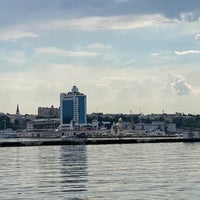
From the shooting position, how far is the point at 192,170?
5188 centimetres

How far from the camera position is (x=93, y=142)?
16588cm

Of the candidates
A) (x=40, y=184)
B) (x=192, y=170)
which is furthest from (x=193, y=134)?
(x=40, y=184)

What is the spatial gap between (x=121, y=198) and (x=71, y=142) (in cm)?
13335

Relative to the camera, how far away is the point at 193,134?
198 metres

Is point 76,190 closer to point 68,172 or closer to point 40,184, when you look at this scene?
point 40,184

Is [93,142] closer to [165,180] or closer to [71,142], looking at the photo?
[71,142]

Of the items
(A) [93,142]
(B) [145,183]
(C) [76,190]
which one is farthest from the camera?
(A) [93,142]

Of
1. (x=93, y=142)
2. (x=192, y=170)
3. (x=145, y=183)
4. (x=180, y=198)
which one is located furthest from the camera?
(x=93, y=142)

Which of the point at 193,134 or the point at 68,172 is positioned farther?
the point at 193,134

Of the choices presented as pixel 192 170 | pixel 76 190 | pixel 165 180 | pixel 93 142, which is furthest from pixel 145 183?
pixel 93 142

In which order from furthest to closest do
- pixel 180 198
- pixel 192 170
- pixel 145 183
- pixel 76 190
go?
pixel 192 170
pixel 145 183
pixel 76 190
pixel 180 198

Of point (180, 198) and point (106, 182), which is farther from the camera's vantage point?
point (106, 182)

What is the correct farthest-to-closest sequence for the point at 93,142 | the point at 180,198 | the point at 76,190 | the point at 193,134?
the point at 193,134, the point at 93,142, the point at 76,190, the point at 180,198

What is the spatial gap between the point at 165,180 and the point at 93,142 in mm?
123401
